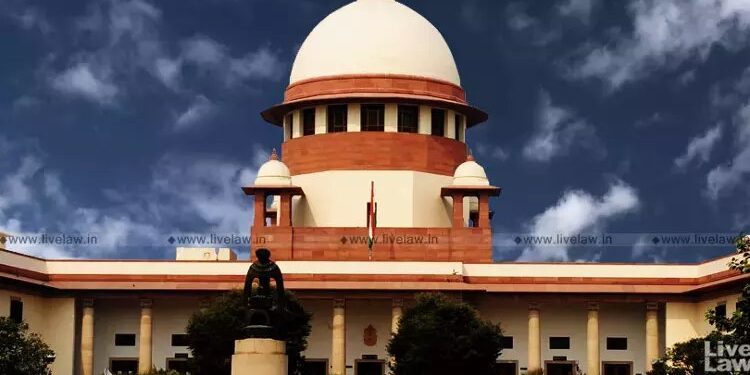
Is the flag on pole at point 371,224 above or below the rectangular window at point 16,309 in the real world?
above

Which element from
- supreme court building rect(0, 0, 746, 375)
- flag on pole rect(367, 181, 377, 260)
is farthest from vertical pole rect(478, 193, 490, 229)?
flag on pole rect(367, 181, 377, 260)

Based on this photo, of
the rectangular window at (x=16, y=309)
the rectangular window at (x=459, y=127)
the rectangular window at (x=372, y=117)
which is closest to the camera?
the rectangular window at (x=16, y=309)

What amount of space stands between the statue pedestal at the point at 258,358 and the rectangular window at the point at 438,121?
36820mm

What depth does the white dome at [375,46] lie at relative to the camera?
87.1 meters

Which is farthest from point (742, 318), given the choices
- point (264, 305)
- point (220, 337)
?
point (220, 337)

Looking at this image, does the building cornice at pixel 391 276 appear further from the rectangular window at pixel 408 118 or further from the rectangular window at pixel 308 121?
the rectangular window at pixel 308 121

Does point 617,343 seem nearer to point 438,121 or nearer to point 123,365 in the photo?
point 438,121

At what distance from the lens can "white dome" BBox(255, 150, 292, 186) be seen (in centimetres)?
8412

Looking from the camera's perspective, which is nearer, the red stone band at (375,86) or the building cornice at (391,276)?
the building cornice at (391,276)

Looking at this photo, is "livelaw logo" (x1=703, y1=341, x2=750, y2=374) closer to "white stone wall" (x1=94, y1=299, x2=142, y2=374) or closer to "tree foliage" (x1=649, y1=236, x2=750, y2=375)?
"tree foliage" (x1=649, y1=236, x2=750, y2=375)

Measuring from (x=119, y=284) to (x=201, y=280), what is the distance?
12.4 feet

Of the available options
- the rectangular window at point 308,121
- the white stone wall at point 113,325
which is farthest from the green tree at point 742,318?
the rectangular window at point 308,121

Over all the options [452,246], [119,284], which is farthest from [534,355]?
[119,284]

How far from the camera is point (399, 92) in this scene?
86.2m
